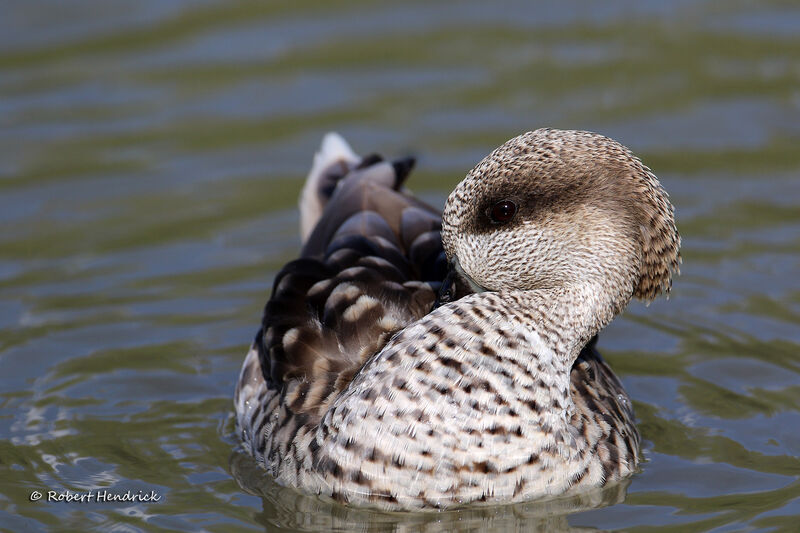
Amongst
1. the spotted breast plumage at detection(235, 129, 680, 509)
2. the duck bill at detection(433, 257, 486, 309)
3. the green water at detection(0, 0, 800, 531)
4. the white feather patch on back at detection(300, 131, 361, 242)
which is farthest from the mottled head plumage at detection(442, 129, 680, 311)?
the white feather patch on back at detection(300, 131, 361, 242)

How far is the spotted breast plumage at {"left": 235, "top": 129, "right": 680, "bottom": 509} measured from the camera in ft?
19.3

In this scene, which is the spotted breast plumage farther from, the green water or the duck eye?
the green water

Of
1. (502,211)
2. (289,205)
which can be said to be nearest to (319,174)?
(289,205)

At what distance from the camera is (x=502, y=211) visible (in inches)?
238

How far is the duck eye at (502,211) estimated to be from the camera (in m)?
6.03

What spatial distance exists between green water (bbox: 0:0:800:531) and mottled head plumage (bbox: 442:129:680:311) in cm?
118

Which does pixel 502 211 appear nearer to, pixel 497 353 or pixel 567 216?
pixel 567 216

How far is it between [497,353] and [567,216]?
0.75 meters

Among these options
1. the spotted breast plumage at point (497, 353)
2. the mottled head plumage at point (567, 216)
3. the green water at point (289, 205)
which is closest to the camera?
the spotted breast plumage at point (497, 353)

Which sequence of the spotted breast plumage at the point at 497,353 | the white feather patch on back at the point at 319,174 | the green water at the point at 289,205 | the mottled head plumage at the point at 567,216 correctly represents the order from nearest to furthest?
the spotted breast plumage at the point at 497,353, the mottled head plumage at the point at 567,216, the green water at the point at 289,205, the white feather patch on back at the point at 319,174

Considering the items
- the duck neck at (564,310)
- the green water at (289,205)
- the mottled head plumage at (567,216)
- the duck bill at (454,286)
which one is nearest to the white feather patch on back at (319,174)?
the green water at (289,205)

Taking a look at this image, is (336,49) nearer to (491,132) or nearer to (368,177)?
(491,132)

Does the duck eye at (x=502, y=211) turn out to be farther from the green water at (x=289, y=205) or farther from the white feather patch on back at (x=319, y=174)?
the white feather patch on back at (x=319, y=174)

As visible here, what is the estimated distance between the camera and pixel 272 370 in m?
6.68
